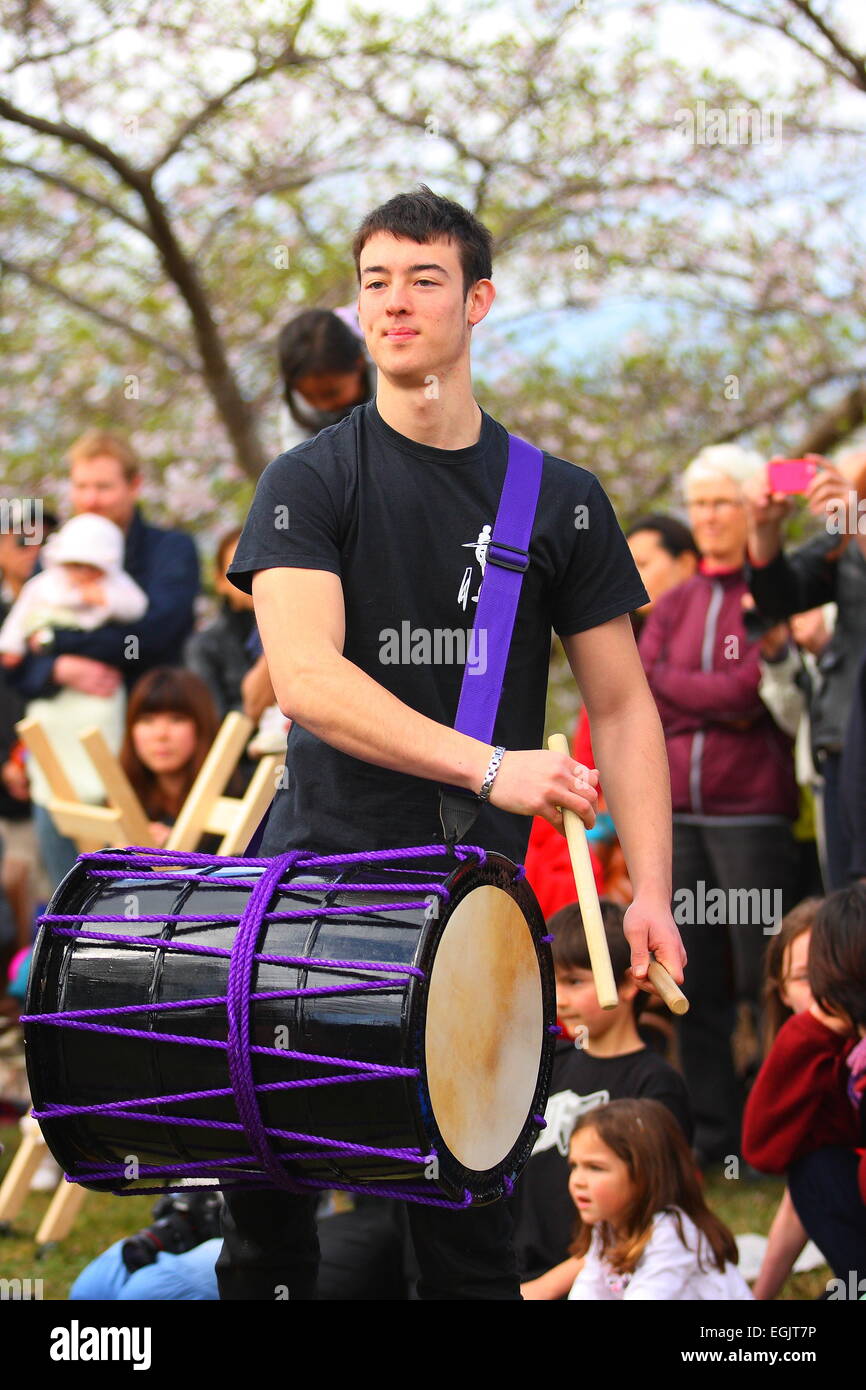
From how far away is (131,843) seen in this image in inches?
Result: 182

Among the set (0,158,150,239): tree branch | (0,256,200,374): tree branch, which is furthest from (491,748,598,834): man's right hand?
(0,256,200,374): tree branch

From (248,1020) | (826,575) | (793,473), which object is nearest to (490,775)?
(248,1020)

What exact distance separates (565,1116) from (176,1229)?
944 millimetres

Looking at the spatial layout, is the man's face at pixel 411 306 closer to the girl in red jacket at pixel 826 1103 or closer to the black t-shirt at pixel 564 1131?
the girl in red jacket at pixel 826 1103

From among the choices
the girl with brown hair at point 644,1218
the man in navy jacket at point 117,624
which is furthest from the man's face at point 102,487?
the girl with brown hair at point 644,1218

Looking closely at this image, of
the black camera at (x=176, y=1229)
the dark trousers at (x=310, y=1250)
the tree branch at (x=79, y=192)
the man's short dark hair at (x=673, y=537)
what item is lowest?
the black camera at (x=176, y=1229)

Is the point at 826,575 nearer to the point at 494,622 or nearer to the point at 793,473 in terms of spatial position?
the point at 793,473

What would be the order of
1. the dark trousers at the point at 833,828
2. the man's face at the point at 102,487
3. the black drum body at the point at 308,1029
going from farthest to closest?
the man's face at the point at 102,487
the dark trousers at the point at 833,828
the black drum body at the point at 308,1029

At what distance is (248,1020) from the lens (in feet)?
8.00

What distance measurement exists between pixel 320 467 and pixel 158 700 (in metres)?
2.70

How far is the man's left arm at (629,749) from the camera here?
9.14 feet

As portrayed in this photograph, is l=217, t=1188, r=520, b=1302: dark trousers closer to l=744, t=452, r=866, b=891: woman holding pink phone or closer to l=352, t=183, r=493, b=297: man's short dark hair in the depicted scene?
l=352, t=183, r=493, b=297: man's short dark hair

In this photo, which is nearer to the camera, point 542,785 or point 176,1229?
point 542,785
